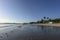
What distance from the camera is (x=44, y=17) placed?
504 ft

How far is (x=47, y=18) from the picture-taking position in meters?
151

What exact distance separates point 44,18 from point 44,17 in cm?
168

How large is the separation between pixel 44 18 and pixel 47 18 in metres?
5.30

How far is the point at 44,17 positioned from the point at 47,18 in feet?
16.5

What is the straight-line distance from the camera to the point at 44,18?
154 m
